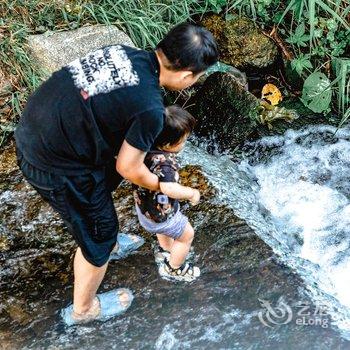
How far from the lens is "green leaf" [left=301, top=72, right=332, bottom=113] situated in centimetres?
486

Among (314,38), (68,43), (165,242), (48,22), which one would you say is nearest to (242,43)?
(314,38)

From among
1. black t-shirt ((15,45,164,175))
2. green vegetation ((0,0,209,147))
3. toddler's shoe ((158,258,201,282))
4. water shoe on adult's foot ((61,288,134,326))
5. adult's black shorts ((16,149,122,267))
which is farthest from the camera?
green vegetation ((0,0,209,147))

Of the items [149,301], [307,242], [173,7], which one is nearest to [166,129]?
[149,301]

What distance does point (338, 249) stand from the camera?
3.83 meters

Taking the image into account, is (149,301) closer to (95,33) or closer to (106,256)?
(106,256)

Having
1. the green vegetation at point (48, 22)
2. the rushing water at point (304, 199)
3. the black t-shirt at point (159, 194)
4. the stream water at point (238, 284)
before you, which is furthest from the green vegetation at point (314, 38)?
the black t-shirt at point (159, 194)

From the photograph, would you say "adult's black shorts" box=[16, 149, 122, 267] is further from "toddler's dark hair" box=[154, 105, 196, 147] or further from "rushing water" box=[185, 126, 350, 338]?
"rushing water" box=[185, 126, 350, 338]

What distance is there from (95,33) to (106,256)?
2.62 meters

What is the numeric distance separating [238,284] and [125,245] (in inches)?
30.9

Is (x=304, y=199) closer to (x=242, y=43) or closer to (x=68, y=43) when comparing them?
(x=242, y=43)

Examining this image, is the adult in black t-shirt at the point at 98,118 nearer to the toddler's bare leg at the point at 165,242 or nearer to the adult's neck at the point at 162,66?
the adult's neck at the point at 162,66

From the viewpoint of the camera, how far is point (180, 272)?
3.23 m

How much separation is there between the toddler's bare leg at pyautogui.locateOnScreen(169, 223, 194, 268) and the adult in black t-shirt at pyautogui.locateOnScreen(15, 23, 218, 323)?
62 cm

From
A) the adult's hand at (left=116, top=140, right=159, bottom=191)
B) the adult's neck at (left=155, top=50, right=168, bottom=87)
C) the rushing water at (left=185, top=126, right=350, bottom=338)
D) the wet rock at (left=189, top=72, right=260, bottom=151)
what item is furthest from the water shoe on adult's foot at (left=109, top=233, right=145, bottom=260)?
the wet rock at (left=189, top=72, right=260, bottom=151)
